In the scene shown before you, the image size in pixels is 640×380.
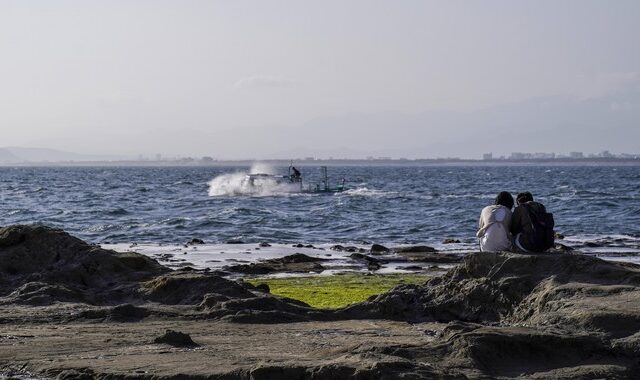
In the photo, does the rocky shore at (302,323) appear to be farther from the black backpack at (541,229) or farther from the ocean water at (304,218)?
the ocean water at (304,218)

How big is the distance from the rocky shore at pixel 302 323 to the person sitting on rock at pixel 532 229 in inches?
21.7

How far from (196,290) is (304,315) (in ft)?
6.48

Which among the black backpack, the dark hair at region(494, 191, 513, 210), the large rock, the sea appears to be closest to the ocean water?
the sea

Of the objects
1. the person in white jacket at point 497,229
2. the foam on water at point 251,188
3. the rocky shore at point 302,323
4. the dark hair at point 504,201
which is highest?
the dark hair at point 504,201

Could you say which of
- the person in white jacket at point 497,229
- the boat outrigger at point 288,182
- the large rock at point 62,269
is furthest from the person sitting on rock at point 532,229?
the boat outrigger at point 288,182

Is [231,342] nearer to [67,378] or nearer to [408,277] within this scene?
[67,378]

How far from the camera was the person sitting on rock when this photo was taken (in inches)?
547

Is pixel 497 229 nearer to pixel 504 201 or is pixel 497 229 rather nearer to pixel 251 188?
pixel 504 201

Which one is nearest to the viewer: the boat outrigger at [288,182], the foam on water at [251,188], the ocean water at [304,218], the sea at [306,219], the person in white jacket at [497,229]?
the person in white jacket at [497,229]

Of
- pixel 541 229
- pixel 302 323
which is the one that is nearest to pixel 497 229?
pixel 541 229

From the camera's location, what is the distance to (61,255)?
16766mm

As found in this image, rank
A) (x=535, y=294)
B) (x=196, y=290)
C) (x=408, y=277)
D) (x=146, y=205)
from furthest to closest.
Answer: (x=146, y=205) → (x=408, y=277) → (x=196, y=290) → (x=535, y=294)

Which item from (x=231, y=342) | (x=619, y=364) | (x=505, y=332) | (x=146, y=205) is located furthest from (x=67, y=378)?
(x=146, y=205)

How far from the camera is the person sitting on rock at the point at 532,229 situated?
13906 mm
